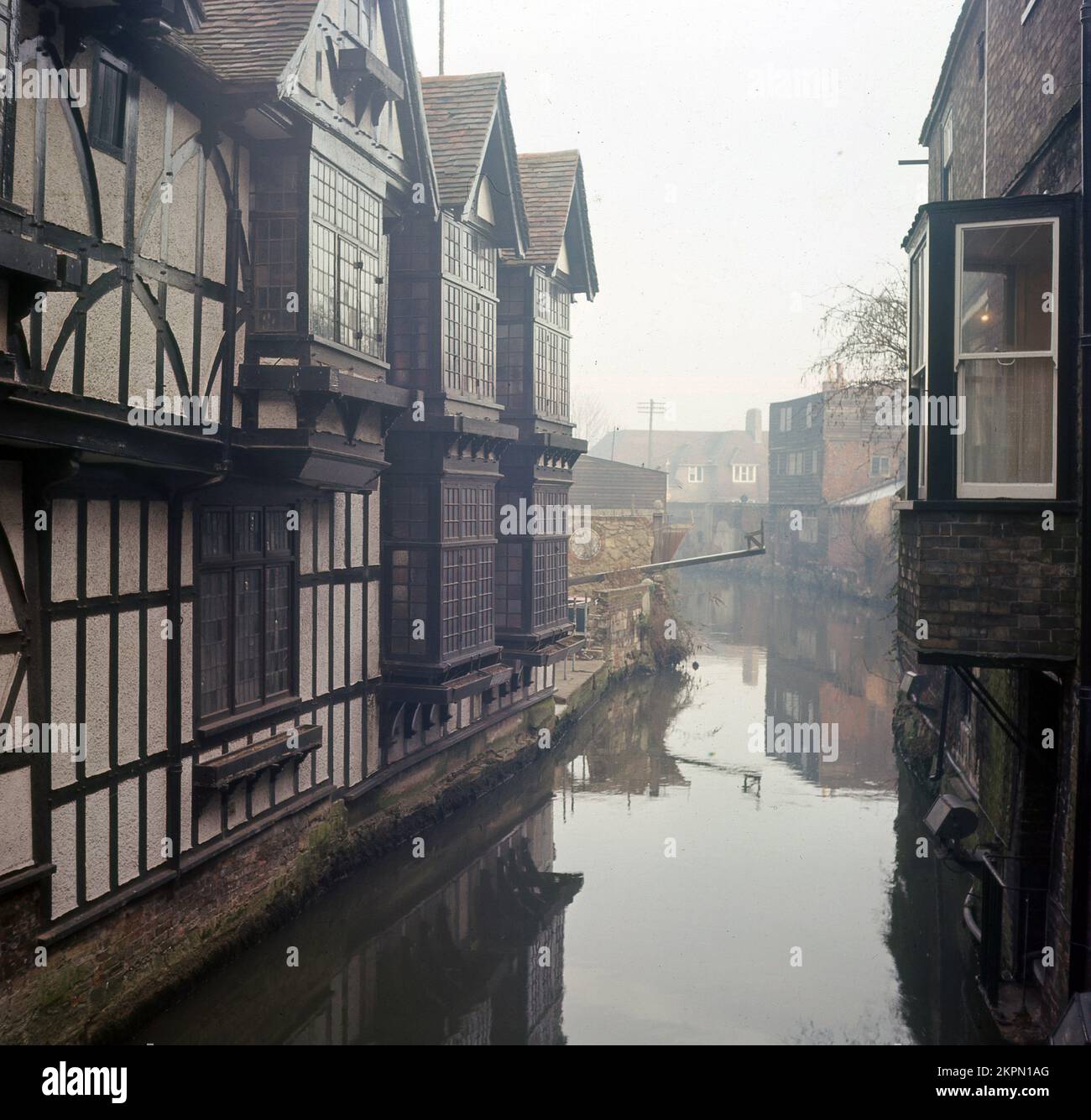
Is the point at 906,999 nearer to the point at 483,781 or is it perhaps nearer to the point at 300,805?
the point at 300,805

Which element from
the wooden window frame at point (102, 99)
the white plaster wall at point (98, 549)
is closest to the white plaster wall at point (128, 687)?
the white plaster wall at point (98, 549)

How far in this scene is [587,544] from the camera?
33781 mm

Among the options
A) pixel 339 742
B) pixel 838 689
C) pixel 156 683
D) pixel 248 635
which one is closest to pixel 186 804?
pixel 156 683

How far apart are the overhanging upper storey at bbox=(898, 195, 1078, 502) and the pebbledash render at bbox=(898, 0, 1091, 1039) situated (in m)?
0.01

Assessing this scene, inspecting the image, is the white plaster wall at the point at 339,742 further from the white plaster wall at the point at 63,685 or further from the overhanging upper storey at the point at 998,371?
the overhanging upper storey at the point at 998,371

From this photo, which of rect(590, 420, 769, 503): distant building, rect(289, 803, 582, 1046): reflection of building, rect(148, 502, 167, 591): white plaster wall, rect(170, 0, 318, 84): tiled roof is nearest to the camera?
rect(148, 502, 167, 591): white plaster wall

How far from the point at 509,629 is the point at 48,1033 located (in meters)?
11.5

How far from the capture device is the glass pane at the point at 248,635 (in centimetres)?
1134

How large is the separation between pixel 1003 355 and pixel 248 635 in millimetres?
7436

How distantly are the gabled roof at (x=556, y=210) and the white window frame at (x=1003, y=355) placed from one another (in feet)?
39.2

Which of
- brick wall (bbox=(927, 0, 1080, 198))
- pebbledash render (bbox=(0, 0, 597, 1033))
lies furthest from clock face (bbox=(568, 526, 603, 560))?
brick wall (bbox=(927, 0, 1080, 198))

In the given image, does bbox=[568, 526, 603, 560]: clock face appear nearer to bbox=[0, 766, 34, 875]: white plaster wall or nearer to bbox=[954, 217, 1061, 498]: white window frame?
bbox=[954, 217, 1061, 498]: white window frame

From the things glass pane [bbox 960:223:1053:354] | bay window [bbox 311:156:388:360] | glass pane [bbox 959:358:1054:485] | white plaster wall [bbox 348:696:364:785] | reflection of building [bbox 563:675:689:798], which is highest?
bay window [bbox 311:156:388:360]

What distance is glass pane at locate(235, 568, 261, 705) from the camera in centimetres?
1134
